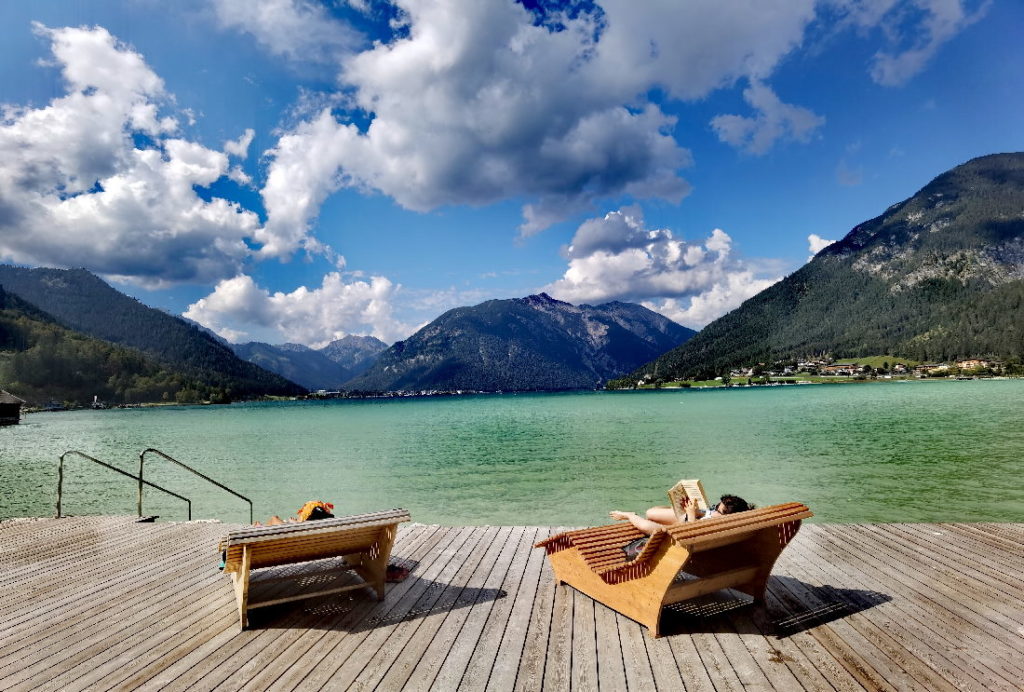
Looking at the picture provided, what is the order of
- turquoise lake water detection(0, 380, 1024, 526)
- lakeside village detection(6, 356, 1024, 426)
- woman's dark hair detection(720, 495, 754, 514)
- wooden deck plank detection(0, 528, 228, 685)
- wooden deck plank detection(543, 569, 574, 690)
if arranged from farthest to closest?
lakeside village detection(6, 356, 1024, 426), turquoise lake water detection(0, 380, 1024, 526), woman's dark hair detection(720, 495, 754, 514), wooden deck plank detection(0, 528, 228, 685), wooden deck plank detection(543, 569, 574, 690)

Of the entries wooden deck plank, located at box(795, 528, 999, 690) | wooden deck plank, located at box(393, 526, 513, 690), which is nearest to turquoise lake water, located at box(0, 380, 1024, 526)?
wooden deck plank, located at box(393, 526, 513, 690)

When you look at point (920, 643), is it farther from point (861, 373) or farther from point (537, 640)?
point (861, 373)

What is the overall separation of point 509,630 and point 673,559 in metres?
1.65

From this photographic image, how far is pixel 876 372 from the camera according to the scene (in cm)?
16612

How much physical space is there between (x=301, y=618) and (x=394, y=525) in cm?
127

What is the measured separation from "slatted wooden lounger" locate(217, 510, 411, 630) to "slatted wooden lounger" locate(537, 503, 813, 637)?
1.77 m

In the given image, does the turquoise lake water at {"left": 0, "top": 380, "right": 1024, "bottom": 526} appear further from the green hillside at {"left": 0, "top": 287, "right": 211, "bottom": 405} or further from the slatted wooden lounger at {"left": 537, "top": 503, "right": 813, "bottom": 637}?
the green hillside at {"left": 0, "top": 287, "right": 211, "bottom": 405}

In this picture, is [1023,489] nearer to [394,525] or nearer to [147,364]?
[394,525]

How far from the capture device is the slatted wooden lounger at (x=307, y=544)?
505cm

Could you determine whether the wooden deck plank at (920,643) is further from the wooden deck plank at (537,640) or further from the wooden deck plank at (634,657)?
the wooden deck plank at (537,640)

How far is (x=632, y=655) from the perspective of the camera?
4.59m

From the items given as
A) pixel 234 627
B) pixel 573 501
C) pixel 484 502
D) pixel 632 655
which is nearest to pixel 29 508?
pixel 484 502

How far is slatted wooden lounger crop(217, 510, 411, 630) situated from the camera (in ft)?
16.6

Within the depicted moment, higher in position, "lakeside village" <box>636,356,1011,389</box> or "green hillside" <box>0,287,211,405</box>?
"green hillside" <box>0,287,211,405</box>
